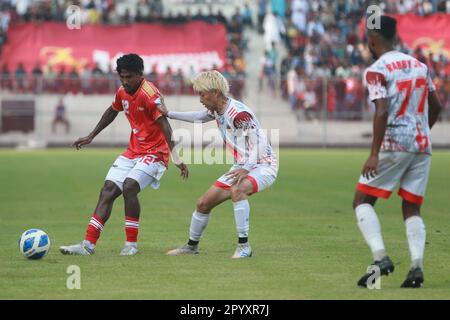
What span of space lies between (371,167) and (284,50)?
3774cm

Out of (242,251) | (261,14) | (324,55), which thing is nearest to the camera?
(242,251)

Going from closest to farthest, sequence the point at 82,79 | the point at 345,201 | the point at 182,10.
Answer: the point at 345,201 < the point at 82,79 < the point at 182,10

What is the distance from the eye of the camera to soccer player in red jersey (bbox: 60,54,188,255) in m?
12.1

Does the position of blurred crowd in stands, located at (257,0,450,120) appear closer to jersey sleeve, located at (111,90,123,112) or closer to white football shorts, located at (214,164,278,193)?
jersey sleeve, located at (111,90,123,112)

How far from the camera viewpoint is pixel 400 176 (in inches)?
378

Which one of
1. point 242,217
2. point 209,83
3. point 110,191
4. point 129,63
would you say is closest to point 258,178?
point 242,217

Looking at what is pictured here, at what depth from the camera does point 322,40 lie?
1768 inches

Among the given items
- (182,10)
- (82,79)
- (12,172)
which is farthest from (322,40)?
(12,172)

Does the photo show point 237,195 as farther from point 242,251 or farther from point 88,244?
point 88,244

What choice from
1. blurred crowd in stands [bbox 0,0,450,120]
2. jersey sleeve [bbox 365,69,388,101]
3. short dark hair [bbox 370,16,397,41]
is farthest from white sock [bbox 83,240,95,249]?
blurred crowd in stands [bbox 0,0,450,120]

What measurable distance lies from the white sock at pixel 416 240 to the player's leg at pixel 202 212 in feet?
9.04
